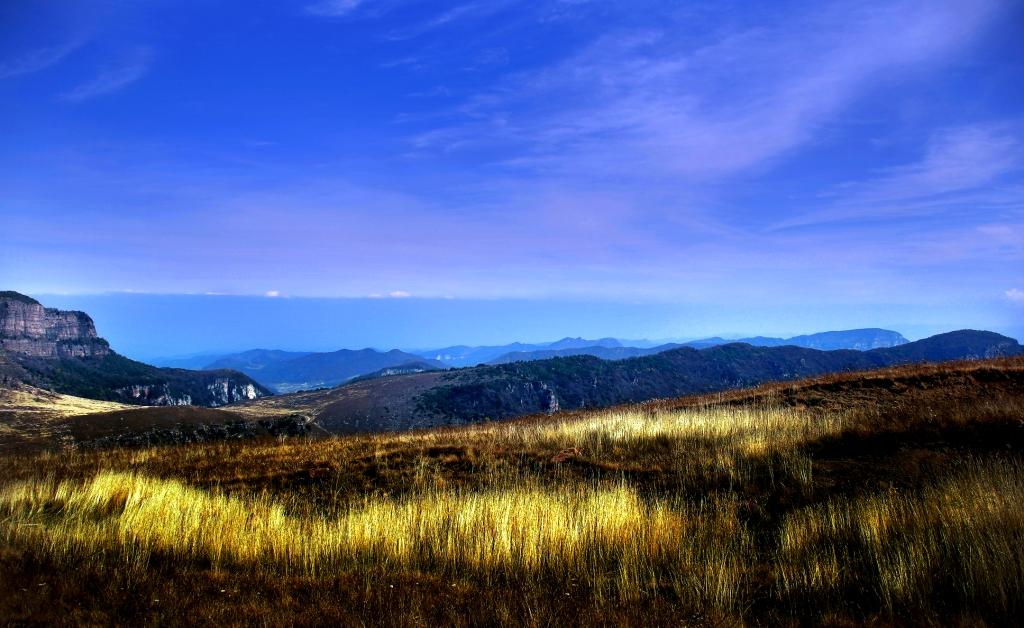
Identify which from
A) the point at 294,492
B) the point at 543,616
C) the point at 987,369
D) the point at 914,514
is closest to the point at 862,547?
the point at 914,514

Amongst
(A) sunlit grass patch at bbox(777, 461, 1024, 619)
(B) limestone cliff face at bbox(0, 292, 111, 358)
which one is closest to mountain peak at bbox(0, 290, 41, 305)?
(B) limestone cliff face at bbox(0, 292, 111, 358)

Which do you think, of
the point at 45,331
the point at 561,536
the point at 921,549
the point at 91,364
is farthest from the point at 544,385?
the point at 45,331

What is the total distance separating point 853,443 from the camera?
13344 millimetres

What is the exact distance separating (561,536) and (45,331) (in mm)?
233265

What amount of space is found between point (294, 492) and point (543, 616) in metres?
8.86

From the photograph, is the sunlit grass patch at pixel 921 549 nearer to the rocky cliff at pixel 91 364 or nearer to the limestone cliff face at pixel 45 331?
the rocky cliff at pixel 91 364

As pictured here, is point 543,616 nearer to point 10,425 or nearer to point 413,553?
point 413,553

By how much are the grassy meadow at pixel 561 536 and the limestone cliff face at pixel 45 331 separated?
20529 centimetres

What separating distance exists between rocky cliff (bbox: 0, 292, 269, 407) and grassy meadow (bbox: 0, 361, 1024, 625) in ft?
490

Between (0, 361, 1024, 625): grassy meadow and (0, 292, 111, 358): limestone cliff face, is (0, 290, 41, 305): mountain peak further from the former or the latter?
(0, 361, 1024, 625): grassy meadow

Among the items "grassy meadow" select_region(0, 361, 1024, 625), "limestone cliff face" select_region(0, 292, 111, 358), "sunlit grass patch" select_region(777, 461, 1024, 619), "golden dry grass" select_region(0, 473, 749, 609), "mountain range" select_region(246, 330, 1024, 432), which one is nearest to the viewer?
"sunlit grass patch" select_region(777, 461, 1024, 619)

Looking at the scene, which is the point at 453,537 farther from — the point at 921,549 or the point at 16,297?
the point at 16,297

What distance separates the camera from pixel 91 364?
165m

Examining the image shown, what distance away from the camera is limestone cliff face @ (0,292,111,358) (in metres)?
170
